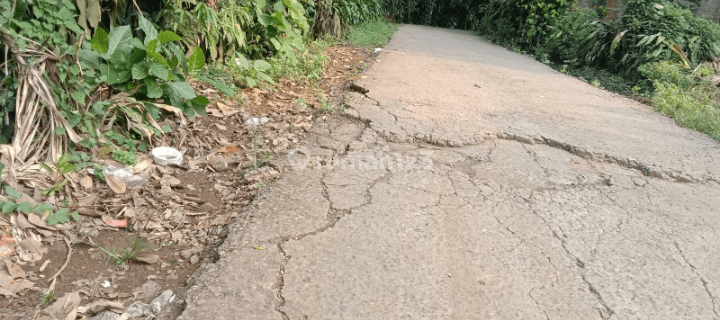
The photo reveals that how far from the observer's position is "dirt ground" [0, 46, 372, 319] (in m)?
1.85

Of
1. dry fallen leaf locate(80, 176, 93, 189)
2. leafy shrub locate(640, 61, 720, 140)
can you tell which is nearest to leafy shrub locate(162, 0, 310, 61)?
dry fallen leaf locate(80, 176, 93, 189)

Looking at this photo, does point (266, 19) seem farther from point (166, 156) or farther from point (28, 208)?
point (28, 208)

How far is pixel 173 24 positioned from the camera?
12.2ft

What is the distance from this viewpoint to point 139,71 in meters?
2.79

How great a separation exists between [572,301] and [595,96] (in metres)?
3.94

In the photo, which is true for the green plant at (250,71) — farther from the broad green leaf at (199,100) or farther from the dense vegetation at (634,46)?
the dense vegetation at (634,46)

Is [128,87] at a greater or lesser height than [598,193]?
greater

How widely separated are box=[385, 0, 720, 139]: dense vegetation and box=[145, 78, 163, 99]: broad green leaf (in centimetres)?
398

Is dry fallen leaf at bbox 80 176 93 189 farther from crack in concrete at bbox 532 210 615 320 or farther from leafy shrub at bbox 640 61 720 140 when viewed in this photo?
leafy shrub at bbox 640 61 720 140

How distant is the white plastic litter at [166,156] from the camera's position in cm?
276

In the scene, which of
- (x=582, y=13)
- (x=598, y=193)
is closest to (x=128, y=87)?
(x=598, y=193)

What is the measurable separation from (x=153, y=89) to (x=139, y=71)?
11 cm

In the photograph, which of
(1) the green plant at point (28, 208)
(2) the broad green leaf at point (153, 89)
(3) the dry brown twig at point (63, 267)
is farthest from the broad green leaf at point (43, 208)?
(2) the broad green leaf at point (153, 89)

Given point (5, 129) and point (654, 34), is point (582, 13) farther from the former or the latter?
point (5, 129)
